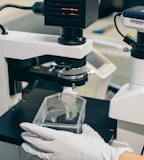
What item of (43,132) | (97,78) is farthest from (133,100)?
(97,78)

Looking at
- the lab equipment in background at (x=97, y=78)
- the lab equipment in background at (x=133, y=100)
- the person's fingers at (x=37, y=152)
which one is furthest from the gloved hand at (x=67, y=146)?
the lab equipment in background at (x=97, y=78)

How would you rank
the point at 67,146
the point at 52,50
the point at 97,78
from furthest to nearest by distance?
the point at 97,78 < the point at 52,50 < the point at 67,146

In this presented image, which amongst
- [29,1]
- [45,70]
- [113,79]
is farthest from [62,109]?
[113,79]

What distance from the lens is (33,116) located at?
47.4 inches

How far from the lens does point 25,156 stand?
3.99ft

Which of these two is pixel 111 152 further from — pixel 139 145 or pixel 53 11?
pixel 53 11

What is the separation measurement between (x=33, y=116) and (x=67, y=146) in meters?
0.26

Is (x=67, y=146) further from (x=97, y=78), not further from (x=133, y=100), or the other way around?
(x=97, y=78)

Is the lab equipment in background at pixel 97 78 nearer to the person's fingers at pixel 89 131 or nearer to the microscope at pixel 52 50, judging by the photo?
the microscope at pixel 52 50

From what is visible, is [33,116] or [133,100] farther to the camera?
[33,116]

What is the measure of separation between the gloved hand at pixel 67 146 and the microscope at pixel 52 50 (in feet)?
0.62

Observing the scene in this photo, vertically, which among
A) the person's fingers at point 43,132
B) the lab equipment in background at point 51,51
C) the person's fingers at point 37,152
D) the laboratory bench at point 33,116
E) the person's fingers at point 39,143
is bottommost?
the person's fingers at point 37,152

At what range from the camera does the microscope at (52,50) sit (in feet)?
3.35

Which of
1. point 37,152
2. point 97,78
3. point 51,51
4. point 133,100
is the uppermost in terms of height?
point 51,51
